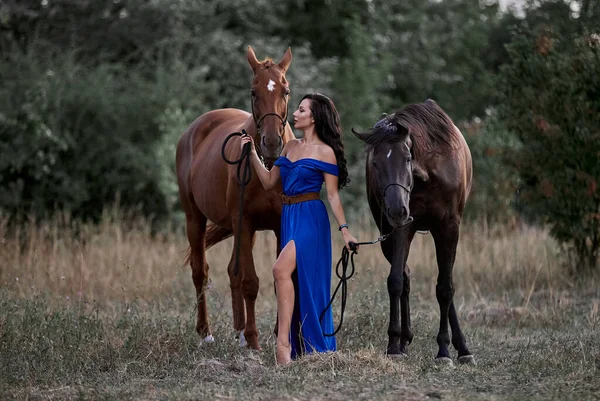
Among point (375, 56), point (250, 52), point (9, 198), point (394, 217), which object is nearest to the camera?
point (394, 217)

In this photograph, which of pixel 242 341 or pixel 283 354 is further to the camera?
pixel 242 341

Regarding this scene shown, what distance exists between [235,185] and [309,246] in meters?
1.10

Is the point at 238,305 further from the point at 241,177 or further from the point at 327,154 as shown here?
the point at 327,154

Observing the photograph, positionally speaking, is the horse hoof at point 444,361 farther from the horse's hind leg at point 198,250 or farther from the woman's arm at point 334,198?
the horse's hind leg at point 198,250

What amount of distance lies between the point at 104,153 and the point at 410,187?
30.9 ft

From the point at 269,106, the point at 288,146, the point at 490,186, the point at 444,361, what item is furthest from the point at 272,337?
the point at 490,186

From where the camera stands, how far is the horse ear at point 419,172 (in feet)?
20.1

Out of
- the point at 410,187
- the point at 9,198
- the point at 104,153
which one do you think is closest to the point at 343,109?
the point at 104,153

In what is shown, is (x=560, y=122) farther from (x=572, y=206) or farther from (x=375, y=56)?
(x=375, y=56)

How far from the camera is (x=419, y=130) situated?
6.40m

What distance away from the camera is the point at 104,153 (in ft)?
47.3

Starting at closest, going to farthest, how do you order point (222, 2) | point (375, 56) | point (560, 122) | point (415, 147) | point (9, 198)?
point (415, 147)
point (560, 122)
point (9, 198)
point (222, 2)
point (375, 56)

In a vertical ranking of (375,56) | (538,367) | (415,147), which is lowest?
(538,367)

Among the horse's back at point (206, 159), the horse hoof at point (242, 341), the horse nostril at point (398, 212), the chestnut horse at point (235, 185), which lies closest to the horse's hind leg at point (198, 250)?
the chestnut horse at point (235, 185)
